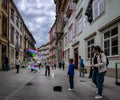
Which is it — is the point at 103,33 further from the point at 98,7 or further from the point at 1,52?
the point at 1,52

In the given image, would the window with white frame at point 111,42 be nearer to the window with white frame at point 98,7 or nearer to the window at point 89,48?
the window with white frame at point 98,7

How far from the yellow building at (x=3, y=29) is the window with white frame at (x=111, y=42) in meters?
14.8

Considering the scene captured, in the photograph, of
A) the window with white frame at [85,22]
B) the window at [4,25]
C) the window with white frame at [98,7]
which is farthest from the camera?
the window at [4,25]

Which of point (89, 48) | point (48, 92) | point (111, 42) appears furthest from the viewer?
point (89, 48)

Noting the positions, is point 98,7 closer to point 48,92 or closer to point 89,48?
point 89,48

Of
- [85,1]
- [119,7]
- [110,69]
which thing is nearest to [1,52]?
[85,1]

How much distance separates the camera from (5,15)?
98.3 feet

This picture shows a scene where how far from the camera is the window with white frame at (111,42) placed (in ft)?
48.6

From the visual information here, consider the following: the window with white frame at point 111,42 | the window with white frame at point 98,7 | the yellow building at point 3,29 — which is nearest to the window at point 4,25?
the yellow building at point 3,29

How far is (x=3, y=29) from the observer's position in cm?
2953

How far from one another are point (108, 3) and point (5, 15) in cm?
1760

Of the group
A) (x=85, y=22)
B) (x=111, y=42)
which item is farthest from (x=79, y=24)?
(x=111, y=42)

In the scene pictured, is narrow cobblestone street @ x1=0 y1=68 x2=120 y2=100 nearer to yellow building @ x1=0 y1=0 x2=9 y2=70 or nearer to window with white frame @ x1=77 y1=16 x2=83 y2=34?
window with white frame @ x1=77 y1=16 x2=83 y2=34

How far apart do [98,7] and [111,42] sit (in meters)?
4.28
